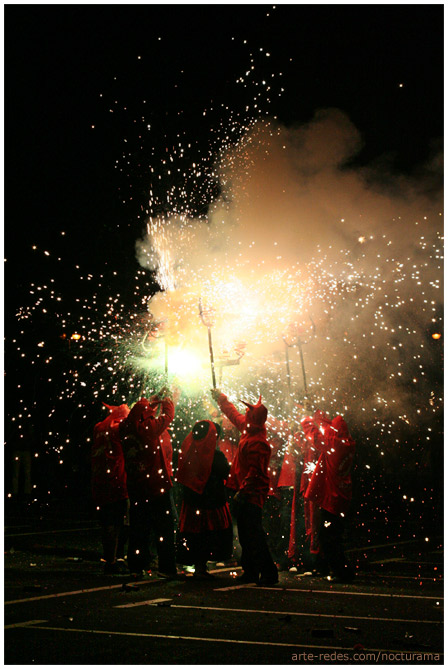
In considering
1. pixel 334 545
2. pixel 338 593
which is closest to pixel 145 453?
pixel 334 545

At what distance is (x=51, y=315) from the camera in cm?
1316

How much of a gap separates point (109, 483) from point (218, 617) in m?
2.98

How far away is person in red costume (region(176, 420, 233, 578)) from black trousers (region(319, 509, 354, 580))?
1.02 metres

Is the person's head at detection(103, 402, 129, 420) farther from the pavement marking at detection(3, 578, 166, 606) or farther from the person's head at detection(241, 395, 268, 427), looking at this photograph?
the pavement marking at detection(3, 578, 166, 606)

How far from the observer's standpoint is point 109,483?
781 cm

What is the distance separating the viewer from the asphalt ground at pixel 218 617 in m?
4.10

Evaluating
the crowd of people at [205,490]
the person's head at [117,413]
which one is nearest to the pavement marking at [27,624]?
the crowd of people at [205,490]

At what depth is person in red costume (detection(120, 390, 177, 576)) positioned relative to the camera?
727cm

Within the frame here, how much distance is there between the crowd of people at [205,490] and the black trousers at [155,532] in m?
0.01

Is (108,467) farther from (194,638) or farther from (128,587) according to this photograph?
(194,638)

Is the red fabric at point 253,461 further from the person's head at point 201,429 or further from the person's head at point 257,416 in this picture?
the person's head at point 201,429

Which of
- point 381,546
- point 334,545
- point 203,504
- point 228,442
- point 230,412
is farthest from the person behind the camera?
point 381,546

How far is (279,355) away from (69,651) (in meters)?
7.72

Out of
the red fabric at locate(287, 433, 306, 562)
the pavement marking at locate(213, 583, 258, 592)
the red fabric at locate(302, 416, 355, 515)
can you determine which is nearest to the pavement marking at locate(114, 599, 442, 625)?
the pavement marking at locate(213, 583, 258, 592)
